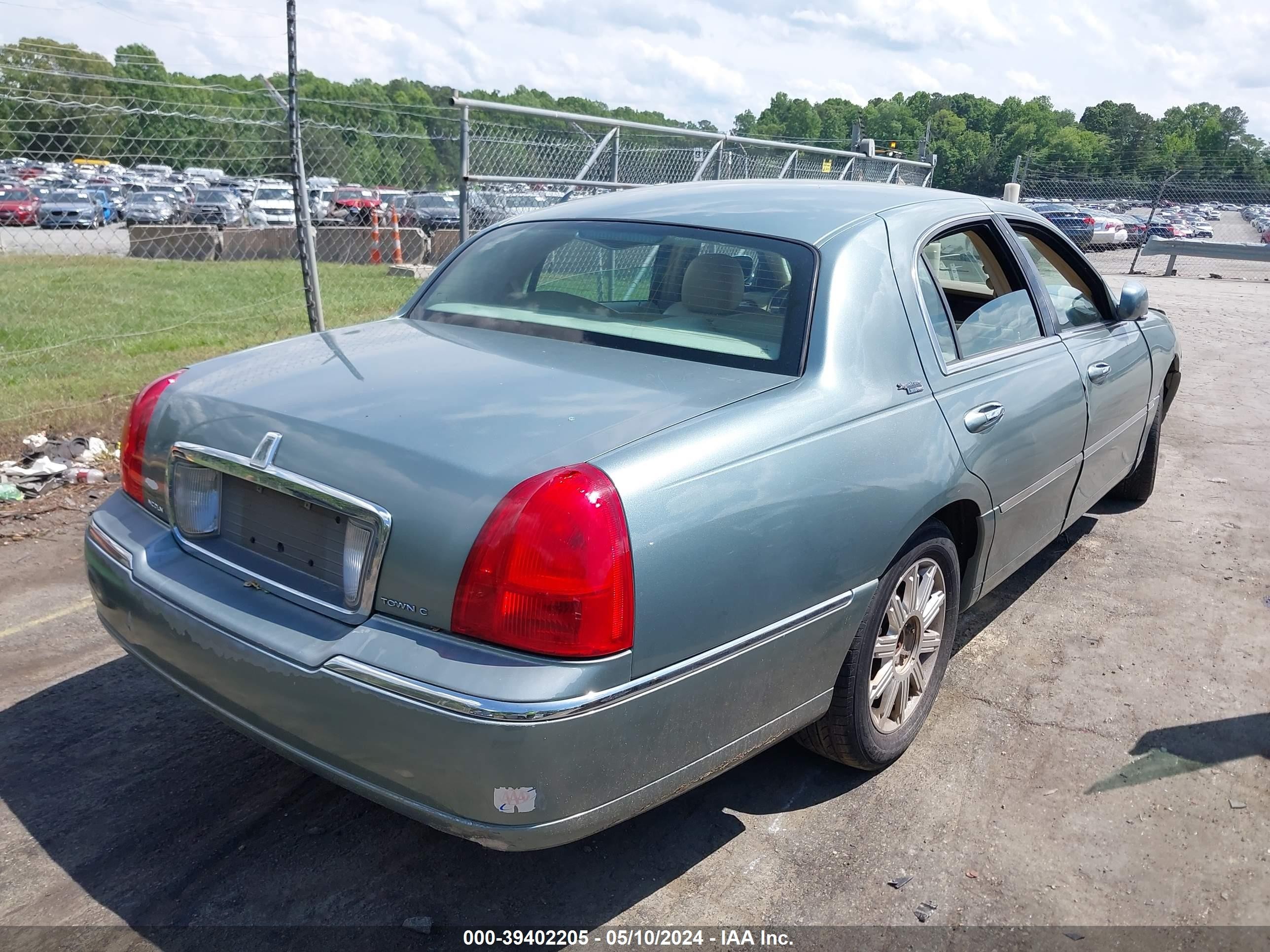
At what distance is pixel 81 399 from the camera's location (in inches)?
277

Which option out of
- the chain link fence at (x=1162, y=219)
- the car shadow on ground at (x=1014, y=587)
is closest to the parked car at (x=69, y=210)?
the car shadow on ground at (x=1014, y=587)

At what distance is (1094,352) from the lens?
416 cm

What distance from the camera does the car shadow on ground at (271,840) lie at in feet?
8.21

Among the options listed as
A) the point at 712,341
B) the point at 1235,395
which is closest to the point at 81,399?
the point at 712,341

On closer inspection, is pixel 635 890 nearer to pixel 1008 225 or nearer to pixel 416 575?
pixel 416 575

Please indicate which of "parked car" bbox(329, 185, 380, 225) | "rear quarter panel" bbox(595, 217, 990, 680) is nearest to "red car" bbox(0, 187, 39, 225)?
Result: "parked car" bbox(329, 185, 380, 225)

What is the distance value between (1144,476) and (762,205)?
331cm

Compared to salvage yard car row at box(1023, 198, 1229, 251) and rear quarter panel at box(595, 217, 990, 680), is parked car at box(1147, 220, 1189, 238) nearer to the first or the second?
salvage yard car row at box(1023, 198, 1229, 251)

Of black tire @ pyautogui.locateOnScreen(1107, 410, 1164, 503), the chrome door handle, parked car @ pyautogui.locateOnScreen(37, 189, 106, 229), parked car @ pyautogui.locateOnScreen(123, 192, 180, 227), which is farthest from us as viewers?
parked car @ pyautogui.locateOnScreen(123, 192, 180, 227)

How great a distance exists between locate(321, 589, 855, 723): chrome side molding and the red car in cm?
1017

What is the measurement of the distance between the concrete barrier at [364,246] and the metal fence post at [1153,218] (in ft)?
48.2

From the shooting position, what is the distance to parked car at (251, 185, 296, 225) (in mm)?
24748

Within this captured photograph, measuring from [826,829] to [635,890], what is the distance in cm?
60

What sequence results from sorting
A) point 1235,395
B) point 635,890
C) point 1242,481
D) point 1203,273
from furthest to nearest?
point 1203,273
point 1235,395
point 1242,481
point 635,890
